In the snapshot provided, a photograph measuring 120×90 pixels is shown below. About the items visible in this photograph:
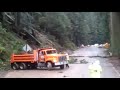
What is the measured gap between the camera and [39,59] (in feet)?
29.6

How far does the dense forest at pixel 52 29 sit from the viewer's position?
896 cm

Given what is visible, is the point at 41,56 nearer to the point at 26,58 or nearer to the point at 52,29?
the point at 26,58

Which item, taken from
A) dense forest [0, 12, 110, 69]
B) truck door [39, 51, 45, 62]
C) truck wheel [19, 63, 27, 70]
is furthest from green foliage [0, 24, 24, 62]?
truck door [39, 51, 45, 62]

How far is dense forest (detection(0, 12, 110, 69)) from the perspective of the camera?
8961mm

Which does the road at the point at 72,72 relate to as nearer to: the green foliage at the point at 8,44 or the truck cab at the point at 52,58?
the truck cab at the point at 52,58

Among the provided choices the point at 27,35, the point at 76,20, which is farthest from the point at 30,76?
the point at 76,20

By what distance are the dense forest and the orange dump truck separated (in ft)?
0.45

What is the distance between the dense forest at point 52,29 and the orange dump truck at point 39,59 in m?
0.14

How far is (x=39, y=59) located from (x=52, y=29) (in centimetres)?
69

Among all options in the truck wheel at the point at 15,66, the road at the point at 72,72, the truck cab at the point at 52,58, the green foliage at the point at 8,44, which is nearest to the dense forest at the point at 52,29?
the green foliage at the point at 8,44

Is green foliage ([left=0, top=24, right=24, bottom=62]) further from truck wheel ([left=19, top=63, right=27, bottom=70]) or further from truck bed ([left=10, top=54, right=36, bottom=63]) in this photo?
truck wheel ([left=19, top=63, right=27, bottom=70])
